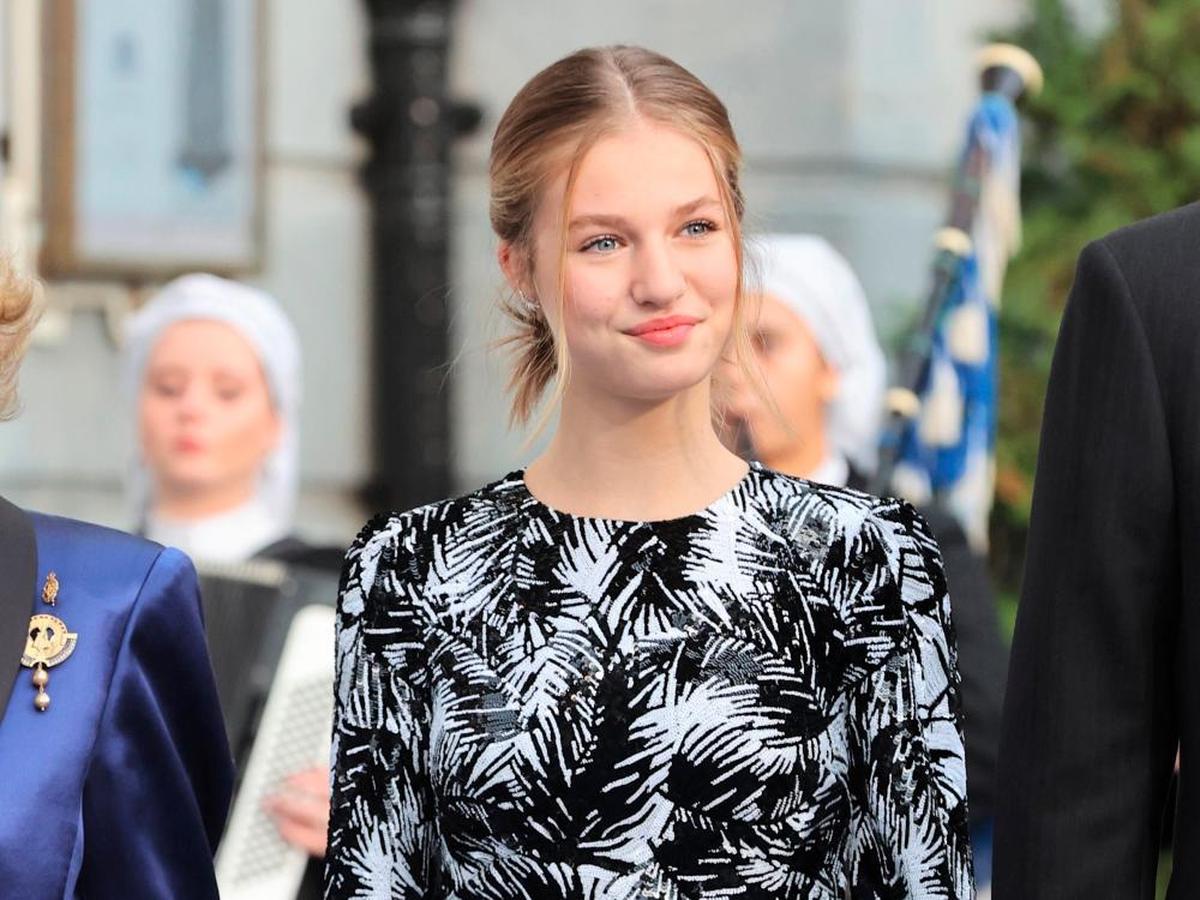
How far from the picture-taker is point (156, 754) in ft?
9.36

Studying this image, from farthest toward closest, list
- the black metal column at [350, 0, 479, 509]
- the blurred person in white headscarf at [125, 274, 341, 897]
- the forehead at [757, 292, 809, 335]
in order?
the black metal column at [350, 0, 479, 509] < the blurred person in white headscarf at [125, 274, 341, 897] < the forehead at [757, 292, 809, 335]


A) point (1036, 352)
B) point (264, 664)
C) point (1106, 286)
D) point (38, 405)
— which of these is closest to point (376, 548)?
point (1106, 286)

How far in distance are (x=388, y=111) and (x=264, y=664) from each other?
3.79m

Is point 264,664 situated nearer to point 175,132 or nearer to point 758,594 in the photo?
point 758,594

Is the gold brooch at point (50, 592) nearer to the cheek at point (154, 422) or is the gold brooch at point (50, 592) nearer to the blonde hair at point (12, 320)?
the blonde hair at point (12, 320)

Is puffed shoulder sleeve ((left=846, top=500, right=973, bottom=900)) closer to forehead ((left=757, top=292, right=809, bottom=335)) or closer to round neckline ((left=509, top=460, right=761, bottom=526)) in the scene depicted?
round neckline ((left=509, top=460, right=761, bottom=526))

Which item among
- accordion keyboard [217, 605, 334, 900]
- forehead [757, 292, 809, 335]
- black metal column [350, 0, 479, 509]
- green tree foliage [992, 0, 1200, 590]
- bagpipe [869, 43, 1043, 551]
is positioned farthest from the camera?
black metal column [350, 0, 479, 509]

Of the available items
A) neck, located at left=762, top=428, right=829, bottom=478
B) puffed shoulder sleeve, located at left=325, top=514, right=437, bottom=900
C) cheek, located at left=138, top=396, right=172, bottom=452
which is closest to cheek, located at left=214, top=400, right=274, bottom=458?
cheek, located at left=138, top=396, right=172, bottom=452

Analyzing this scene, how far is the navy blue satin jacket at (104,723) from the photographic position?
2715 millimetres

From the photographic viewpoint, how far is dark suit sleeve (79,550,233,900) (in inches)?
110

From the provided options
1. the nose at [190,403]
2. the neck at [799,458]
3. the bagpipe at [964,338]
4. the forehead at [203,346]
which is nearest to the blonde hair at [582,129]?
the neck at [799,458]

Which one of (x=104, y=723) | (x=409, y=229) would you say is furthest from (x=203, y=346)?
(x=104, y=723)

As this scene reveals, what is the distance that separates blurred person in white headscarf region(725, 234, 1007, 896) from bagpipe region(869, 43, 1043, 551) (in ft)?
1.86

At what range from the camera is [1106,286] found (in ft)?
8.69
